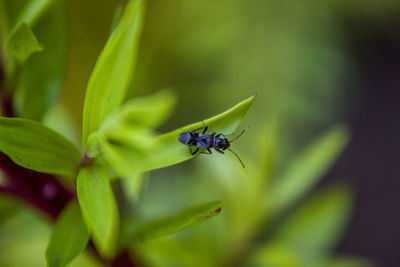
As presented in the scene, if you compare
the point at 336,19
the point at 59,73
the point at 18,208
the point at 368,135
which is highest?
the point at 59,73

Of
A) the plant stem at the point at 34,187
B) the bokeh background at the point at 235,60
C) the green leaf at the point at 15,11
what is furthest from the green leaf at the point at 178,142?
the bokeh background at the point at 235,60

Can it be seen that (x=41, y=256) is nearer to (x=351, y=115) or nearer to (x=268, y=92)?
(x=268, y=92)

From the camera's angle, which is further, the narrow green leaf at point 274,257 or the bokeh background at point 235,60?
the bokeh background at point 235,60

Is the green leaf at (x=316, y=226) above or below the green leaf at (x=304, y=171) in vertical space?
below

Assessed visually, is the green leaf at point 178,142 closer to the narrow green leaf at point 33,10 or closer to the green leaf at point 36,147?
the green leaf at point 36,147

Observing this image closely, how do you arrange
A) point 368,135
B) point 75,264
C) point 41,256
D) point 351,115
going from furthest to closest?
point 368,135 < point 351,115 < point 41,256 < point 75,264

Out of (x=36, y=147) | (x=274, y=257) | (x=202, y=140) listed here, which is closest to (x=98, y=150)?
(x=36, y=147)

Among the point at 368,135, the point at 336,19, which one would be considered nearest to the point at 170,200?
the point at 336,19
